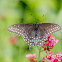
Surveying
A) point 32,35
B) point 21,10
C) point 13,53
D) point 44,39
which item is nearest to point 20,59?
point 13,53

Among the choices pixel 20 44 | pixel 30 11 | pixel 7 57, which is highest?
pixel 30 11

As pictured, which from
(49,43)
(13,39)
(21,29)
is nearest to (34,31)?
(21,29)

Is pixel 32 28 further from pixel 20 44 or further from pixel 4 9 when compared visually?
pixel 4 9

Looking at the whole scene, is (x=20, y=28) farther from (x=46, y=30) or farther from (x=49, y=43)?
(x=49, y=43)

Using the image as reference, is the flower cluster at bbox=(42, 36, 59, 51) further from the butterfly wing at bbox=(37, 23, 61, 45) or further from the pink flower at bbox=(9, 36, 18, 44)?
the pink flower at bbox=(9, 36, 18, 44)

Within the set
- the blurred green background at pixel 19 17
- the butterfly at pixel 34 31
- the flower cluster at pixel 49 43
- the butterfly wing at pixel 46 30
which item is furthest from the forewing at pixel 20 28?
the blurred green background at pixel 19 17

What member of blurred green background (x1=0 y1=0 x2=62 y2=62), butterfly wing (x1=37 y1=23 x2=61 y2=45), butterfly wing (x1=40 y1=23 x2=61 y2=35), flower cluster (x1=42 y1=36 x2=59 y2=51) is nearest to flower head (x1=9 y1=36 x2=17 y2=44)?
blurred green background (x1=0 y1=0 x2=62 y2=62)
